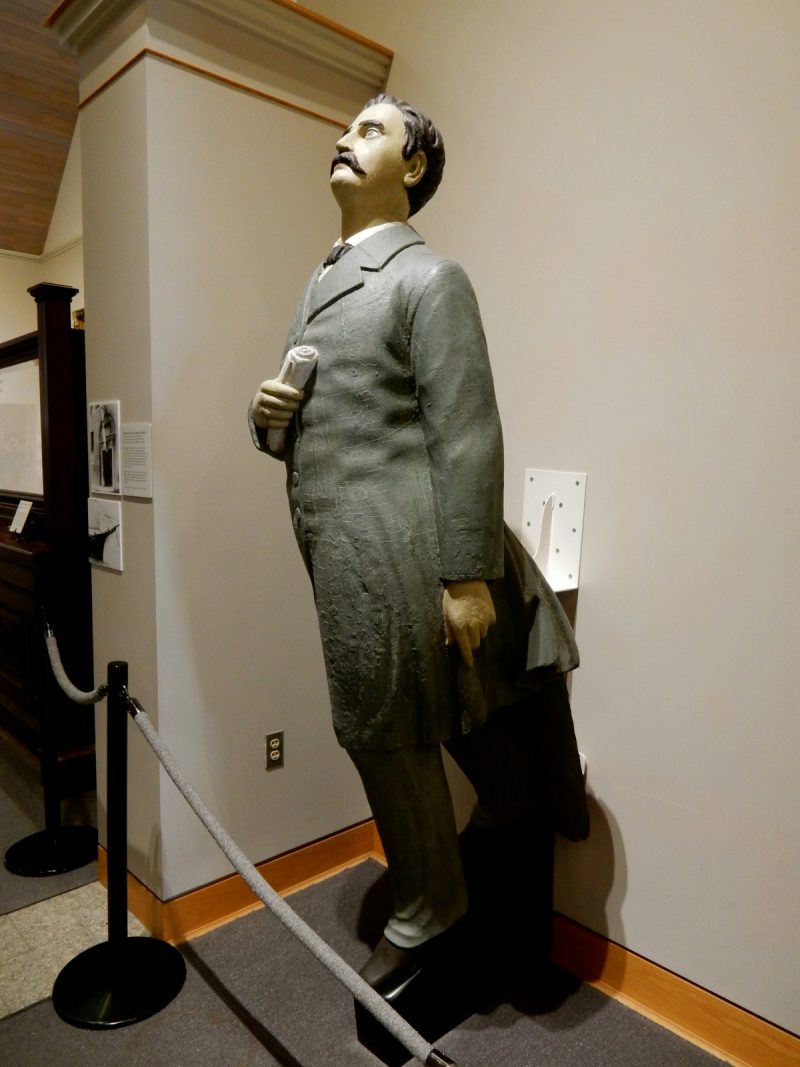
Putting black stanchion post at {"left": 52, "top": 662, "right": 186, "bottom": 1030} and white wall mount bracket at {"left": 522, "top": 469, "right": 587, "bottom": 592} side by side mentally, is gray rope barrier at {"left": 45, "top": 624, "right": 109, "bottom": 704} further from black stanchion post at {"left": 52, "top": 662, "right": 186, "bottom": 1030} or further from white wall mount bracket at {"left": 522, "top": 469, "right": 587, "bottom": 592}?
white wall mount bracket at {"left": 522, "top": 469, "right": 587, "bottom": 592}

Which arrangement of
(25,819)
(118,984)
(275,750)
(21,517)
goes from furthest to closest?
(21,517)
(25,819)
(275,750)
(118,984)

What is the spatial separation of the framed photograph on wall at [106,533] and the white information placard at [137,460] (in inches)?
3.2

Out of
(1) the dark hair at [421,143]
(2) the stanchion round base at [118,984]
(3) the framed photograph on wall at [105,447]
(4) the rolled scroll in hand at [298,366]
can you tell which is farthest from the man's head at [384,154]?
(2) the stanchion round base at [118,984]

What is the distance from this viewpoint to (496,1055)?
63.1 inches

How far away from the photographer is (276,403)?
1.40 m

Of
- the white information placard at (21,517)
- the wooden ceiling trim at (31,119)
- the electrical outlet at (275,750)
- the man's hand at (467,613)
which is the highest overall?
the wooden ceiling trim at (31,119)

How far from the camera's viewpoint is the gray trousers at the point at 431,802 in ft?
4.69

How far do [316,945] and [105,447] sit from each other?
4.57 ft

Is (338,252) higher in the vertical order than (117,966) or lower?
higher

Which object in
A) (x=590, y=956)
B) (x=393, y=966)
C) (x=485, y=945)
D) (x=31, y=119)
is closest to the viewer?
(x=393, y=966)

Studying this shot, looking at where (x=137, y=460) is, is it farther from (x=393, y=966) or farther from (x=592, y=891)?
(x=592, y=891)

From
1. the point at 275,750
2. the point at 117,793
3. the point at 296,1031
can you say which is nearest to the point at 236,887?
the point at 275,750

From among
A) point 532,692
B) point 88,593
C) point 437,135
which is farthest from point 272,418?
point 88,593

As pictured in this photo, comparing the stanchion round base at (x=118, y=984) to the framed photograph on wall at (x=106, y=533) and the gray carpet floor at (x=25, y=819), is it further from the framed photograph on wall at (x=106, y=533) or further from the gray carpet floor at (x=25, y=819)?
the framed photograph on wall at (x=106, y=533)
